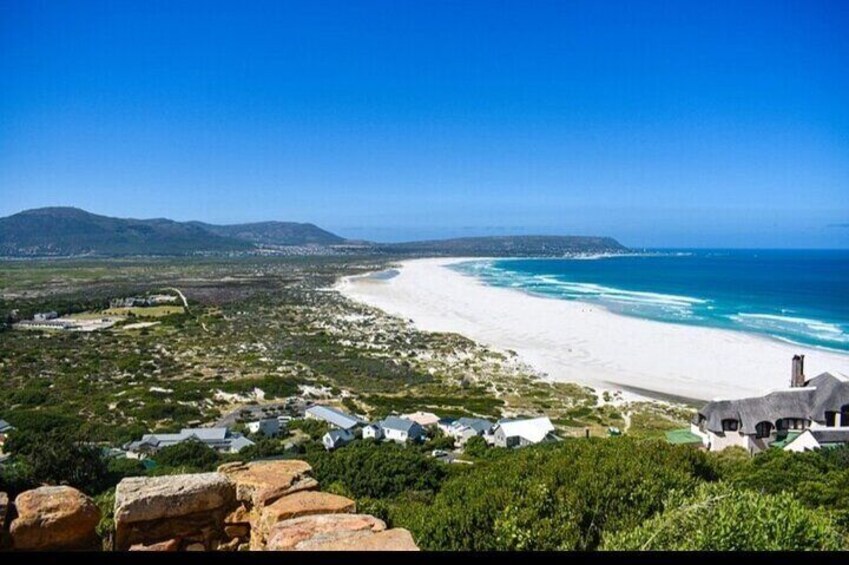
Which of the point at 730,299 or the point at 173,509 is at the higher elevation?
the point at 173,509

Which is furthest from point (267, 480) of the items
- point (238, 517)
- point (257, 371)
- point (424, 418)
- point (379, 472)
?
point (257, 371)

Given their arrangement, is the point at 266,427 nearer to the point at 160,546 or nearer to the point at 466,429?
the point at 466,429

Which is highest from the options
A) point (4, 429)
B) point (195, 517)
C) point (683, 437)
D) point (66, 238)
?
point (66, 238)

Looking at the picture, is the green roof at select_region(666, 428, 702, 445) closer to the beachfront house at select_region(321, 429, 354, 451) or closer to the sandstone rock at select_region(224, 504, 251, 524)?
the beachfront house at select_region(321, 429, 354, 451)

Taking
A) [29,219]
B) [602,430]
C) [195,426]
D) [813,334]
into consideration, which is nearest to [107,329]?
[195,426]

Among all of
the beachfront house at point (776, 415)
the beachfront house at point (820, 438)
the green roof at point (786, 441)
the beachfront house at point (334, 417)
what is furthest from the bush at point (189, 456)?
the beachfront house at point (820, 438)

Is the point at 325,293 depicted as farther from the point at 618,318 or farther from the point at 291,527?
the point at 291,527
